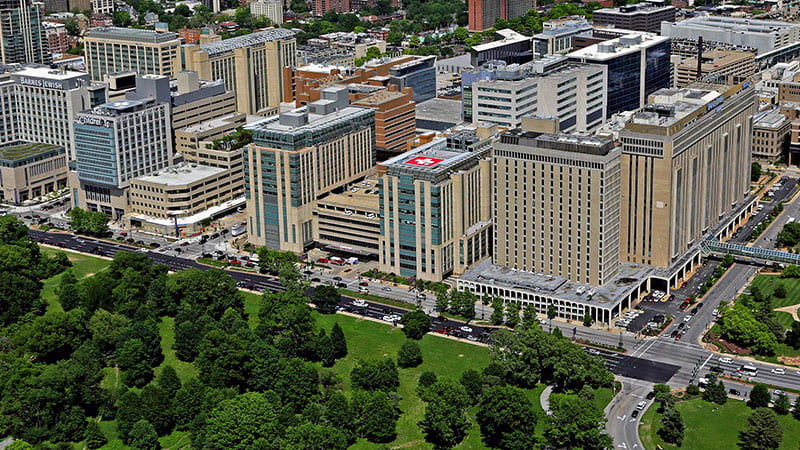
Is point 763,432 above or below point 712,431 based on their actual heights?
above

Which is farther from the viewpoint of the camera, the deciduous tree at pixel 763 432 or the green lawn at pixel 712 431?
the green lawn at pixel 712 431

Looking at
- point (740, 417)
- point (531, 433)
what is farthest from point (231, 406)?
point (740, 417)

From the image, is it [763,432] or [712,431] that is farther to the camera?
[712,431]

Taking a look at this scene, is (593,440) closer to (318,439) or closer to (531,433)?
(531,433)

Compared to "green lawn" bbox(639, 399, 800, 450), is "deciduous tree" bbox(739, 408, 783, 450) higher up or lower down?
higher up

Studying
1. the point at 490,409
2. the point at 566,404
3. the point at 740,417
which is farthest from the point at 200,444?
the point at 740,417

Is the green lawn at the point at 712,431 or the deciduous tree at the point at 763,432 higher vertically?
the deciduous tree at the point at 763,432

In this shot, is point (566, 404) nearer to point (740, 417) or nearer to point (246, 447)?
point (740, 417)

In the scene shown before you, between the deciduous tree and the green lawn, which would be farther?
the green lawn

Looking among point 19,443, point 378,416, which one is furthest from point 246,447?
point 19,443
